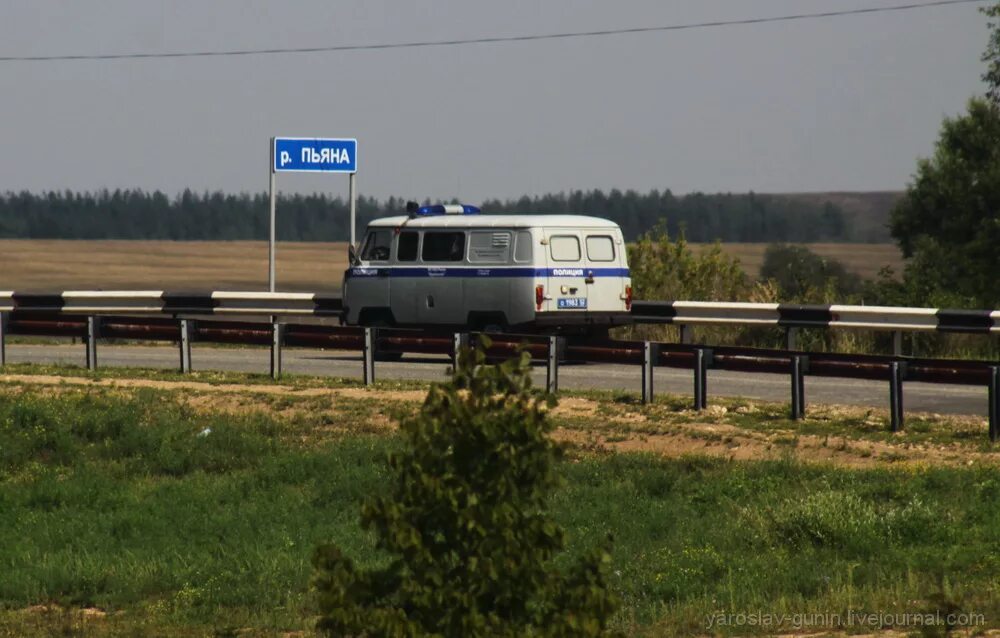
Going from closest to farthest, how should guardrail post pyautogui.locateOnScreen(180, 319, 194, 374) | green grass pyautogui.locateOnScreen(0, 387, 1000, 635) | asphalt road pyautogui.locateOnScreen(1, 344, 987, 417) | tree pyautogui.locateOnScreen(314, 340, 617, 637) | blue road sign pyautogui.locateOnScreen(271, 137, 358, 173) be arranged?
tree pyautogui.locateOnScreen(314, 340, 617, 637) < green grass pyautogui.locateOnScreen(0, 387, 1000, 635) < asphalt road pyautogui.locateOnScreen(1, 344, 987, 417) < guardrail post pyautogui.locateOnScreen(180, 319, 194, 374) < blue road sign pyautogui.locateOnScreen(271, 137, 358, 173)

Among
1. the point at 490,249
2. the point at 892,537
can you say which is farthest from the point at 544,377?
the point at 892,537

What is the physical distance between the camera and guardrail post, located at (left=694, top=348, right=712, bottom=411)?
18562mm

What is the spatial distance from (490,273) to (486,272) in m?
0.07

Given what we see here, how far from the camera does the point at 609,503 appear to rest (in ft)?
45.4

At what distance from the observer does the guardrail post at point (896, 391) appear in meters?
17.0

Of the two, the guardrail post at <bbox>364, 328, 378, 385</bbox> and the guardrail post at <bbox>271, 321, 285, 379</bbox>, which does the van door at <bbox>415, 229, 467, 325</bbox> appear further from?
the guardrail post at <bbox>364, 328, 378, 385</bbox>

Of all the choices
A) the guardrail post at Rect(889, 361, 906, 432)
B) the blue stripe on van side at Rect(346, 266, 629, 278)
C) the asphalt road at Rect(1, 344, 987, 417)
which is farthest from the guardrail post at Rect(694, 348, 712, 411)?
the blue stripe on van side at Rect(346, 266, 629, 278)

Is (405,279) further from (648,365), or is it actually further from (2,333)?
(648,365)

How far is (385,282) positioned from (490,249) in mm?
2040

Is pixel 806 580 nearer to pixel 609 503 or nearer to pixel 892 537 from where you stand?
pixel 892 537

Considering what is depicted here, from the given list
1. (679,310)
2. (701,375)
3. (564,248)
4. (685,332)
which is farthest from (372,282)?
(701,375)

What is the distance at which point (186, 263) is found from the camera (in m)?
100

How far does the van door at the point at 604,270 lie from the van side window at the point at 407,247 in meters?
2.86

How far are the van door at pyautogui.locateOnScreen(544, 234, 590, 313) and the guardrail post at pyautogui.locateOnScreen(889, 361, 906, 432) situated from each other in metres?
8.48
